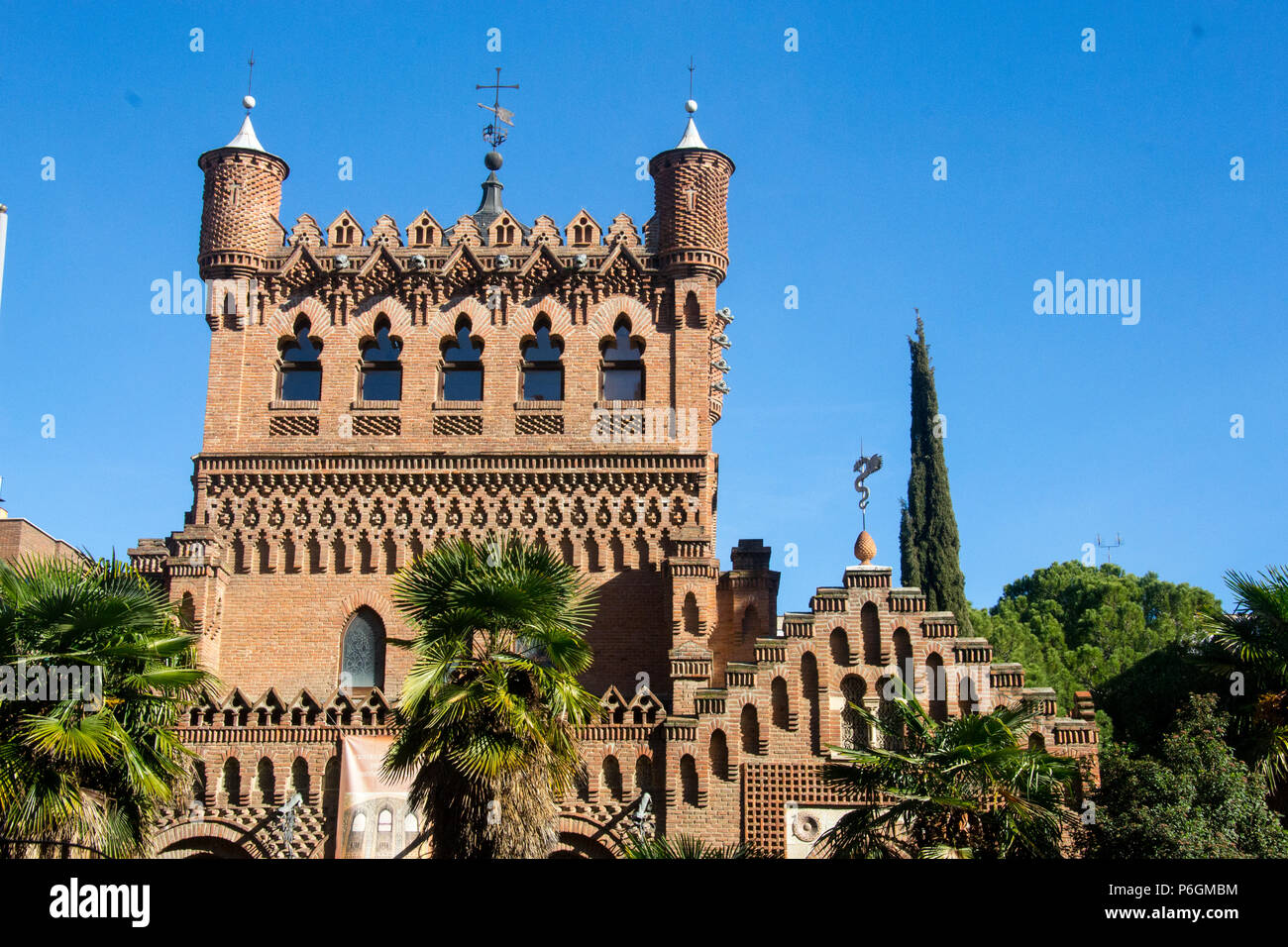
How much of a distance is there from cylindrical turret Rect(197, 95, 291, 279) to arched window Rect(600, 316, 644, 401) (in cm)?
764

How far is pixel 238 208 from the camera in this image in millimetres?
31953

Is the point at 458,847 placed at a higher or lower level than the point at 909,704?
lower

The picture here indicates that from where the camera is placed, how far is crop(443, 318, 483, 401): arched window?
31641 mm

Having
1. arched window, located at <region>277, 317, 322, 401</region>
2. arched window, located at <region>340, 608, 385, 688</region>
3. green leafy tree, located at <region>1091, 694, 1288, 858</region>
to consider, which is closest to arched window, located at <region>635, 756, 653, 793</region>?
arched window, located at <region>340, 608, 385, 688</region>

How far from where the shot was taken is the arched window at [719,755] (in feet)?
86.4

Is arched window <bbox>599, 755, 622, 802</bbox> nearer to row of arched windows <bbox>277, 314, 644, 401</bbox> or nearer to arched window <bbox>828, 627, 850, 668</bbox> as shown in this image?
arched window <bbox>828, 627, 850, 668</bbox>

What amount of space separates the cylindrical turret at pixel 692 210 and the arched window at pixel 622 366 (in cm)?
165

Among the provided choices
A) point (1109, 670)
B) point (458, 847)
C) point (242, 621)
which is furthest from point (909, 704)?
point (1109, 670)

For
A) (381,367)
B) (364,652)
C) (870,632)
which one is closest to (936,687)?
(870,632)

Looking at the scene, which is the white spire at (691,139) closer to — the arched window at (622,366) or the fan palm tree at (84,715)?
the arched window at (622,366)

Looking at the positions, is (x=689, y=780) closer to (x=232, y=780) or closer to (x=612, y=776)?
(x=612, y=776)
